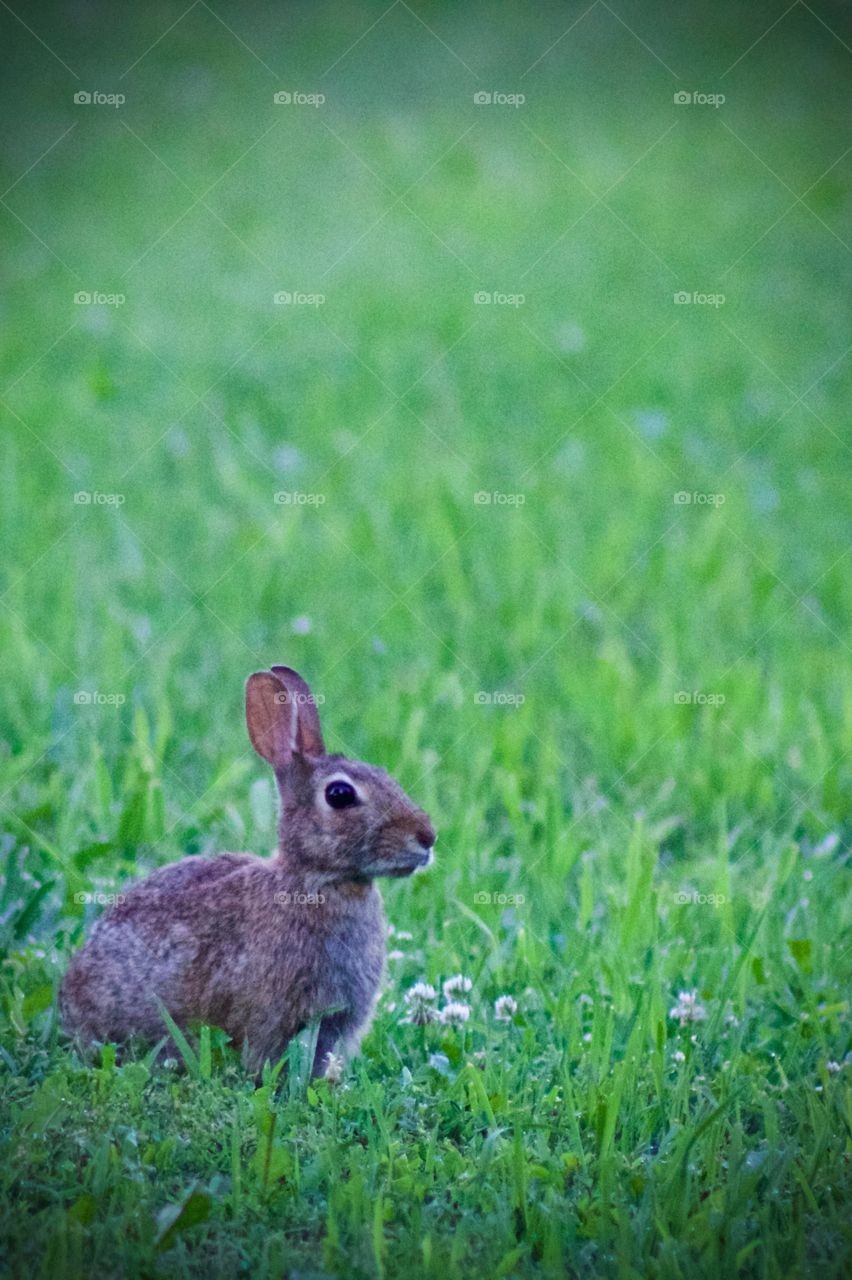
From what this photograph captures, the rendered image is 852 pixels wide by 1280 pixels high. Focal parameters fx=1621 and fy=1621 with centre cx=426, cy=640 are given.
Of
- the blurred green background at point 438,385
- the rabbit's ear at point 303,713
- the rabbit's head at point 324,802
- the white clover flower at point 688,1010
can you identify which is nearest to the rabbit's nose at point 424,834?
the rabbit's head at point 324,802

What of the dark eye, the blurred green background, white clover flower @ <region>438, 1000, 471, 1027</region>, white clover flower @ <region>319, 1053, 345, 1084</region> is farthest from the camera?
the blurred green background

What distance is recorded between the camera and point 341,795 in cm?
450

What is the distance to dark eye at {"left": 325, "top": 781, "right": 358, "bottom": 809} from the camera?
448cm

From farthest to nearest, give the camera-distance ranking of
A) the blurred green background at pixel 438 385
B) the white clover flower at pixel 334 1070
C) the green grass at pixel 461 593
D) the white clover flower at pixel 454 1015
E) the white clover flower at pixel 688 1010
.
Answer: the blurred green background at pixel 438 385 < the white clover flower at pixel 688 1010 < the white clover flower at pixel 454 1015 < the white clover flower at pixel 334 1070 < the green grass at pixel 461 593

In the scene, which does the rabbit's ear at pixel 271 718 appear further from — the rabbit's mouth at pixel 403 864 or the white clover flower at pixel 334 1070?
the white clover flower at pixel 334 1070

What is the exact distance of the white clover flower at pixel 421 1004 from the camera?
465cm

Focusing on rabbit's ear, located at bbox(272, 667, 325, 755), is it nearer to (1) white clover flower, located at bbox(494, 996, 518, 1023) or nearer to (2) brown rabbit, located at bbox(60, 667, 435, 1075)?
(2) brown rabbit, located at bbox(60, 667, 435, 1075)

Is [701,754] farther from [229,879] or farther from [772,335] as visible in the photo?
[772,335]

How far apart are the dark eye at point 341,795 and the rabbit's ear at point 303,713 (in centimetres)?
17

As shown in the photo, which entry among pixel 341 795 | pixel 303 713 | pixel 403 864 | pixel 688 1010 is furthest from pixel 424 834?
pixel 688 1010

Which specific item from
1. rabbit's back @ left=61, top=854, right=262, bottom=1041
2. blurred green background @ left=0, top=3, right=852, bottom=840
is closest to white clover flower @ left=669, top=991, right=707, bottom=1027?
rabbit's back @ left=61, top=854, right=262, bottom=1041

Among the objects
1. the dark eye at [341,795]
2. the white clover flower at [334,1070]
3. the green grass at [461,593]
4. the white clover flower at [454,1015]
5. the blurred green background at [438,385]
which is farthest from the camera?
the blurred green background at [438,385]

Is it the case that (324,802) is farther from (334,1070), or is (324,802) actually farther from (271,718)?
(334,1070)

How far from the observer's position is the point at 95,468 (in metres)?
8.15
